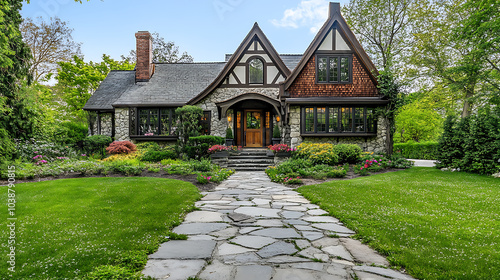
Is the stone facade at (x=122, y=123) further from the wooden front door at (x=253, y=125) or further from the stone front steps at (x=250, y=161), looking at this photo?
the stone front steps at (x=250, y=161)

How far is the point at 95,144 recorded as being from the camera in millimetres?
14516

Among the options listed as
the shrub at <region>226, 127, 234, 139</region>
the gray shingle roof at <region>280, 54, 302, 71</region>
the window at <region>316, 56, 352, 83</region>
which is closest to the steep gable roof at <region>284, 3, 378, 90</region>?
the window at <region>316, 56, 352, 83</region>

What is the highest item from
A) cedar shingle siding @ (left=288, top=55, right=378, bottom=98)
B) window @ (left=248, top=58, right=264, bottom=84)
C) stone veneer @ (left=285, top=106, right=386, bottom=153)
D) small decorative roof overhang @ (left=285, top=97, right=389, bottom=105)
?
window @ (left=248, top=58, right=264, bottom=84)

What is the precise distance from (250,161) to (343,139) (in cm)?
506

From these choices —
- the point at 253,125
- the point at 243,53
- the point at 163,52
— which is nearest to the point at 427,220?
the point at 253,125

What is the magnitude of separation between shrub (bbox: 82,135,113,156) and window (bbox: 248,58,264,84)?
341 inches

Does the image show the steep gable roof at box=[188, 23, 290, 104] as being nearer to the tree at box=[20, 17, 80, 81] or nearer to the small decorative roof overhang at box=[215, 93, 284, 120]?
the small decorative roof overhang at box=[215, 93, 284, 120]

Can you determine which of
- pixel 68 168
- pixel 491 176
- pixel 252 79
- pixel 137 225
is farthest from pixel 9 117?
pixel 491 176

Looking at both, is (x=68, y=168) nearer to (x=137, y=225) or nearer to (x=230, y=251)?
(x=137, y=225)

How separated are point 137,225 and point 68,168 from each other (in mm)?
6844

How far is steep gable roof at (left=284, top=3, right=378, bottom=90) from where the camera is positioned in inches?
530

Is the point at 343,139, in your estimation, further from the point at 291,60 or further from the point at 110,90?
the point at 110,90

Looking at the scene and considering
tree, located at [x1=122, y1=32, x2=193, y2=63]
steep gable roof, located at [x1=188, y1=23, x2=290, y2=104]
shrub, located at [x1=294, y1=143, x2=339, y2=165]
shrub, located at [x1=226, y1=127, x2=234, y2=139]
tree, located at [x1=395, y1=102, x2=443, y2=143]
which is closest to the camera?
shrub, located at [x1=294, y1=143, x2=339, y2=165]

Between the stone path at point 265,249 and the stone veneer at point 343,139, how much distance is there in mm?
8808
